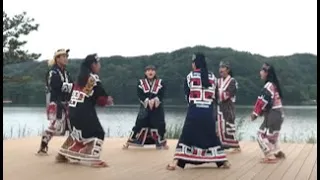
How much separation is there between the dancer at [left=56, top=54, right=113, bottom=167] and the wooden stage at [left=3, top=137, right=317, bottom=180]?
0.54ft

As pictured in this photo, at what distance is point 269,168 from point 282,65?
905cm

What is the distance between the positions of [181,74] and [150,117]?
5496 millimetres

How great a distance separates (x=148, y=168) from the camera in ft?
20.3

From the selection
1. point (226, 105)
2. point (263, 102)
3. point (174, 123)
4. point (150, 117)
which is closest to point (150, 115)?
point (150, 117)

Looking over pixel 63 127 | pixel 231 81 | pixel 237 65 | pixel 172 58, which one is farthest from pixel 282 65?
pixel 63 127

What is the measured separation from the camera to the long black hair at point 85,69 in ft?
20.7

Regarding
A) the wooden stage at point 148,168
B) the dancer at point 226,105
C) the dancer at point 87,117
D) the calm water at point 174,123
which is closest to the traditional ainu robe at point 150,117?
the wooden stage at point 148,168

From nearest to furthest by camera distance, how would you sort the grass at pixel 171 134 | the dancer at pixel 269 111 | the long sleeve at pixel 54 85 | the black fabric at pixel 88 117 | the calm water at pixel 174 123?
the black fabric at pixel 88 117
the dancer at pixel 269 111
the long sleeve at pixel 54 85
the grass at pixel 171 134
the calm water at pixel 174 123

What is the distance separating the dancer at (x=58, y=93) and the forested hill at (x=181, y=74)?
431 cm

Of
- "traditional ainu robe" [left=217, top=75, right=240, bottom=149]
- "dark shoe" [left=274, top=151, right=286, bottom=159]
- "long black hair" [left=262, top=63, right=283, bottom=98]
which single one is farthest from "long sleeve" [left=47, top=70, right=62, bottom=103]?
"dark shoe" [left=274, top=151, right=286, bottom=159]

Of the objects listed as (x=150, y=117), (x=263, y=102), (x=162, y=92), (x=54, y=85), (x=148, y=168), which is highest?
(x=54, y=85)

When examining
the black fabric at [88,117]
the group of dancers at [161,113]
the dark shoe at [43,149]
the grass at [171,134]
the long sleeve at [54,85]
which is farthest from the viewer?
the grass at [171,134]

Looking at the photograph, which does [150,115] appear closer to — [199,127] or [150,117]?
[150,117]

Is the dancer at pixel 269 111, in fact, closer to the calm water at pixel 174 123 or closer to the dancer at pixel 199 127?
the dancer at pixel 199 127
